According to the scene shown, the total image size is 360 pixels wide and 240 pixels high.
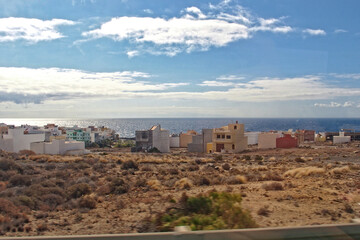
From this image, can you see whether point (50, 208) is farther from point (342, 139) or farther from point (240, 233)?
point (342, 139)

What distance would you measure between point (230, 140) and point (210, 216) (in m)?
43.2

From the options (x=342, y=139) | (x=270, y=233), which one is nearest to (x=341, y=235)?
(x=270, y=233)

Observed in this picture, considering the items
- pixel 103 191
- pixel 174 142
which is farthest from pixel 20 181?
pixel 174 142

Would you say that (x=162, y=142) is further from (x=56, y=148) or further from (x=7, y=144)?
(x=7, y=144)

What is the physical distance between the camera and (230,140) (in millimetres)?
49031

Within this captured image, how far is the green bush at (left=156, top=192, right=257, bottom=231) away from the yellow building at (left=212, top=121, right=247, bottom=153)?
4091 centimetres

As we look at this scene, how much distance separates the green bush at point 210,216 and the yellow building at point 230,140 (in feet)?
134

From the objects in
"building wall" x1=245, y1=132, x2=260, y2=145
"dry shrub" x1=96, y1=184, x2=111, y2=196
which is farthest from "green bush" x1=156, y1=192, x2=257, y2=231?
"building wall" x1=245, y1=132, x2=260, y2=145

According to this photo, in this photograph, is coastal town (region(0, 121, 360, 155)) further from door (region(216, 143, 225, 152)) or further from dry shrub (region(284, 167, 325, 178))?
dry shrub (region(284, 167, 325, 178))

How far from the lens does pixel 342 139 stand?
2638 inches

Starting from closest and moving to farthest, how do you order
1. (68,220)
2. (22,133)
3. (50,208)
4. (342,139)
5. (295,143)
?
(68,220) → (50,208) → (22,133) → (295,143) → (342,139)

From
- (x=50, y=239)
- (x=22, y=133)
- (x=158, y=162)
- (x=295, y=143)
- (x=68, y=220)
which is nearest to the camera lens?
(x=50, y=239)

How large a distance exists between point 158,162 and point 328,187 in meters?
18.4

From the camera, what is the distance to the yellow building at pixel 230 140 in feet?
160
